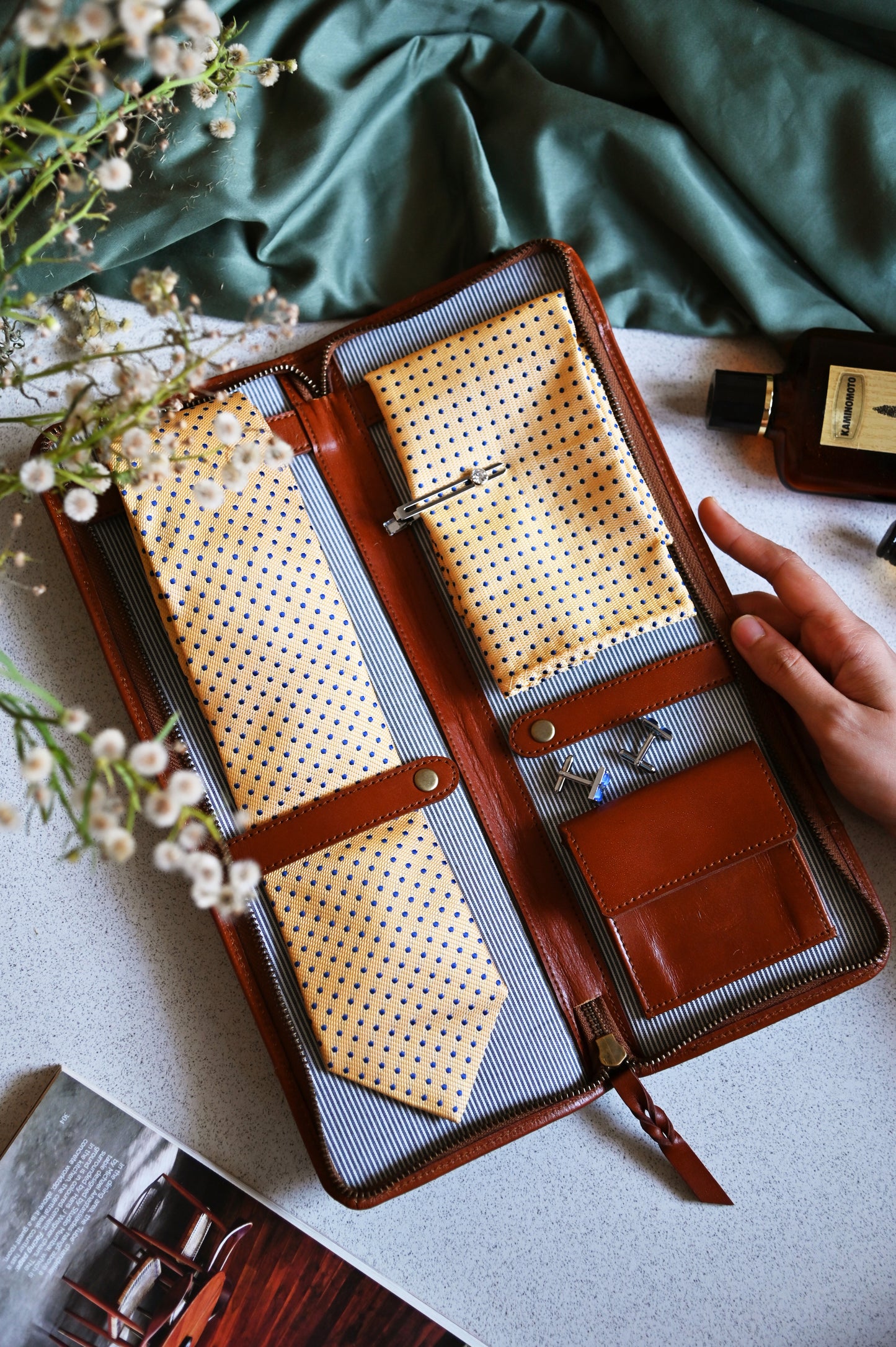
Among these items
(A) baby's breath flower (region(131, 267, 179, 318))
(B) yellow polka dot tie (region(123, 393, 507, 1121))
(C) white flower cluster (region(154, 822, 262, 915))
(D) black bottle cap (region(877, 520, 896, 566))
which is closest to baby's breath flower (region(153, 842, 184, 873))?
(C) white flower cluster (region(154, 822, 262, 915))

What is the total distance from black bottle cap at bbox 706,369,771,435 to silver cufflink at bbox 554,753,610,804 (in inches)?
21.1

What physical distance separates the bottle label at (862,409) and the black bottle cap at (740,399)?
0.28 feet

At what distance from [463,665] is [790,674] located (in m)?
0.40

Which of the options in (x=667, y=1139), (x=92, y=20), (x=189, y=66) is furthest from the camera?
(x=667, y=1139)

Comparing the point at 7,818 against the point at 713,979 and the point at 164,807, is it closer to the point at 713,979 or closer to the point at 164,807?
the point at 164,807

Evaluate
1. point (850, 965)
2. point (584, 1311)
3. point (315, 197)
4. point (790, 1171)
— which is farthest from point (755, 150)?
point (584, 1311)

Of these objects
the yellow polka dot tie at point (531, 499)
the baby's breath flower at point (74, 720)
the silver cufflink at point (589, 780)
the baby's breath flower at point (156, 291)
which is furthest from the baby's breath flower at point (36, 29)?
the silver cufflink at point (589, 780)

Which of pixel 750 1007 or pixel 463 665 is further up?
pixel 463 665

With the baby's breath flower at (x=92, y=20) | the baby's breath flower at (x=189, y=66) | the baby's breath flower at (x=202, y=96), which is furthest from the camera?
the baby's breath flower at (x=202, y=96)

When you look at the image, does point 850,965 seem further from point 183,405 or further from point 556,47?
point 556,47

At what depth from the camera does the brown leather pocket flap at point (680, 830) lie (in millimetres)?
1125

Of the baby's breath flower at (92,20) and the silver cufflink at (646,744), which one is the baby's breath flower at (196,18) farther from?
the silver cufflink at (646,744)

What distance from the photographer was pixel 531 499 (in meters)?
1.17

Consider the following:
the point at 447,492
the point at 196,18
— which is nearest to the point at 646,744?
the point at 447,492
